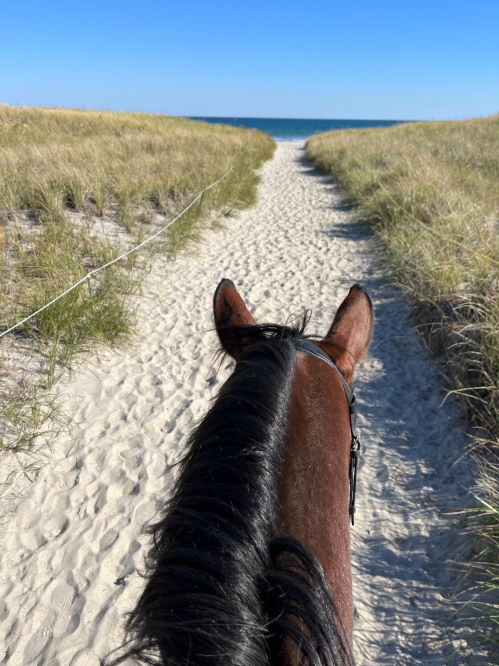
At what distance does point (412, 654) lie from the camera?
1801 mm

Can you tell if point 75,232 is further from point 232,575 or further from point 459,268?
point 232,575

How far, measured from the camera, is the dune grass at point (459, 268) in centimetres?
251

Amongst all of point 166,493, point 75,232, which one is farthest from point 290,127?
point 166,493

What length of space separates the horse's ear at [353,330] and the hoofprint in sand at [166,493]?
15.8 inches

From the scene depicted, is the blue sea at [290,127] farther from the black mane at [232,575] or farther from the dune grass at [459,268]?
the black mane at [232,575]

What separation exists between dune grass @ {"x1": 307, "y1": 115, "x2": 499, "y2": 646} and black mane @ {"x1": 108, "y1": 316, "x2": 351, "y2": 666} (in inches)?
61.7

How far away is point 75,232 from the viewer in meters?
5.27

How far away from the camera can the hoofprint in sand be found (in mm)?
1839

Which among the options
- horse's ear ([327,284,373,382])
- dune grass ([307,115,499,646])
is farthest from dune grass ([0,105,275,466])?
dune grass ([307,115,499,646])

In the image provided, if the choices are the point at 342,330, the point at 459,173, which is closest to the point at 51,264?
the point at 342,330

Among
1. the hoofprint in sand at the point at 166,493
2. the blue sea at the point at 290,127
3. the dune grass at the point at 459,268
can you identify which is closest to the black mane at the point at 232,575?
the hoofprint in sand at the point at 166,493

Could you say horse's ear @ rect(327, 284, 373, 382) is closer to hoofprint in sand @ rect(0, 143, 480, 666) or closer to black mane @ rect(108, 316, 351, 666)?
hoofprint in sand @ rect(0, 143, 480, 666)

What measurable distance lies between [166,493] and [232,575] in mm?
2030

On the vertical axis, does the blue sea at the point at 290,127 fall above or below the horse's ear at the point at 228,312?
above
